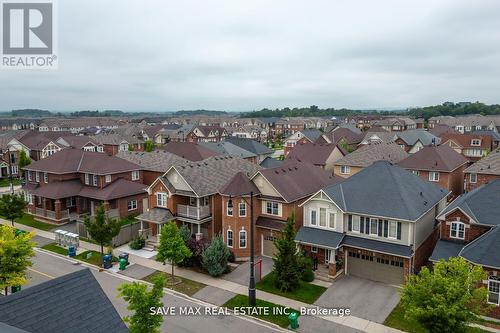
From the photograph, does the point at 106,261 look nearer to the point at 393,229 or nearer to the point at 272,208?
the point at 272,208

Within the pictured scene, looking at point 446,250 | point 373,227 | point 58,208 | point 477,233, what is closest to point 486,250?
point 446,250

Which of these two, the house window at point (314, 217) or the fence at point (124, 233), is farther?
the fence at point (124, 233)

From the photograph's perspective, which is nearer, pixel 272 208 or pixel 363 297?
pixel 363 297

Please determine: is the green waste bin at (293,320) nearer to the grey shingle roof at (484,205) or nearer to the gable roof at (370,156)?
the grey shingle roof at (484,205)

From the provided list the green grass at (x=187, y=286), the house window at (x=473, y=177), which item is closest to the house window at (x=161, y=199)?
the green grass at (x=187, y=286)

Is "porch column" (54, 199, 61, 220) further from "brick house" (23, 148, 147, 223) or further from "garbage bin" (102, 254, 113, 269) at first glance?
"garbage bin" (102, 254, 113, 269)
